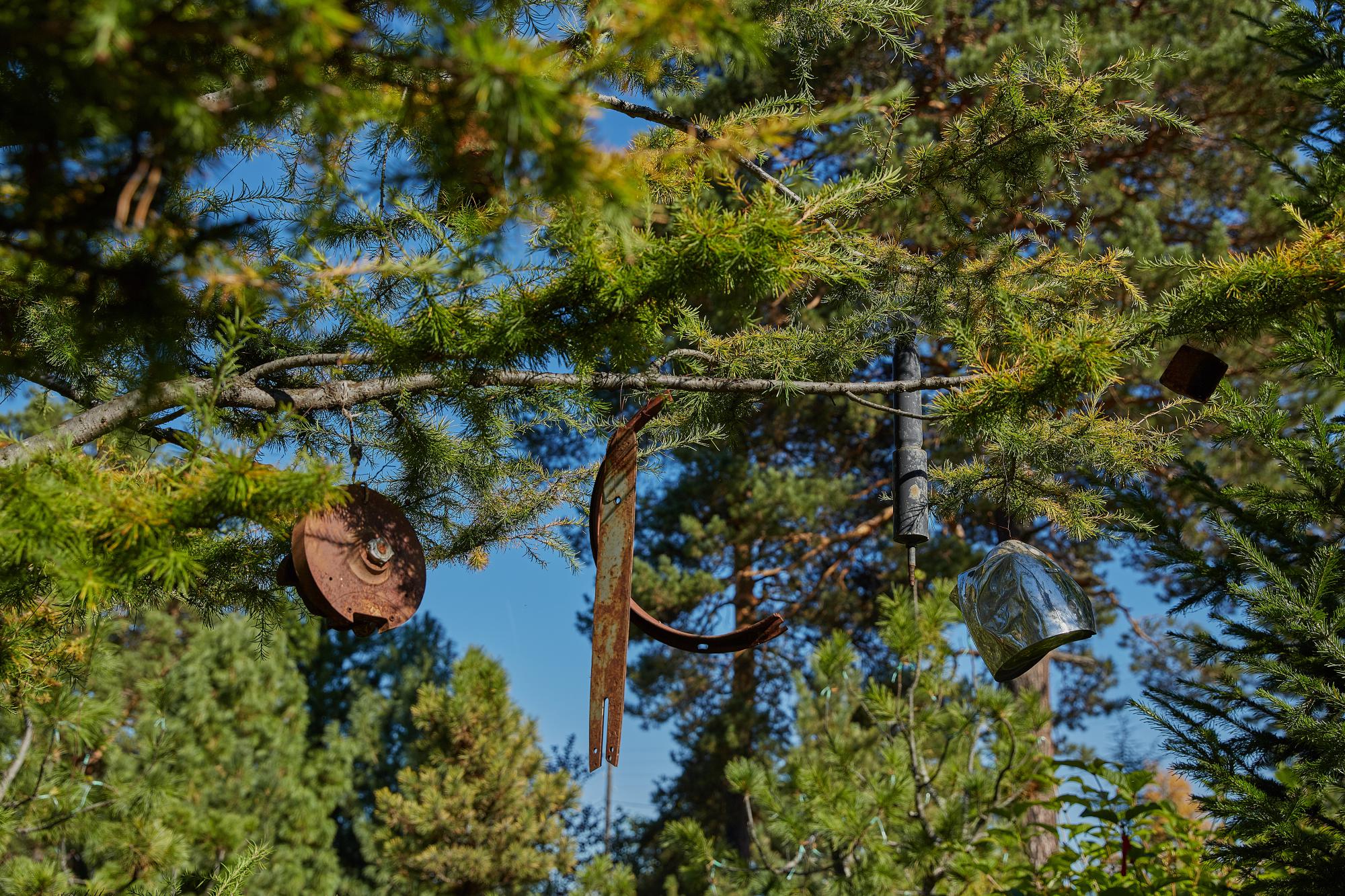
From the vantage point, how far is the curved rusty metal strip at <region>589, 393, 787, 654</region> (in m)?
2.20

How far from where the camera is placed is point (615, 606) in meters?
2.06

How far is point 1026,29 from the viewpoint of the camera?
765 cm

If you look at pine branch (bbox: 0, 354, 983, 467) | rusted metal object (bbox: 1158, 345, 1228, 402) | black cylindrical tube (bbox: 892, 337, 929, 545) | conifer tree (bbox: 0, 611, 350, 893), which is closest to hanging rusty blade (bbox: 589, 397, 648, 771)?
pine branch (bbox: 0, 354, 983, 467)

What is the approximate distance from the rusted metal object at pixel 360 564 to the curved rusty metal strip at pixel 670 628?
44 cm

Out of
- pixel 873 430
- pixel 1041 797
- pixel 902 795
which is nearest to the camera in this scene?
pixel 902 795

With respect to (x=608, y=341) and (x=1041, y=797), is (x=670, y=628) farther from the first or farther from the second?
(x=1041, y=797)

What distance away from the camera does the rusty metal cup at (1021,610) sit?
2.67 meters

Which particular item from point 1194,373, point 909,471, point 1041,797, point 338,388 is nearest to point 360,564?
point 338,388

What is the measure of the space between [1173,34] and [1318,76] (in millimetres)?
6118

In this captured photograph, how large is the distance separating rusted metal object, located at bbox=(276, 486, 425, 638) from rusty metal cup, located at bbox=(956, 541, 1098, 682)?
1488mm

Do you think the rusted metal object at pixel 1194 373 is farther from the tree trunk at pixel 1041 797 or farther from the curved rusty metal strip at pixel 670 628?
the tree trunk at pixel 1041 797

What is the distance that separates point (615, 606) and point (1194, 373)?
1657 millimetres

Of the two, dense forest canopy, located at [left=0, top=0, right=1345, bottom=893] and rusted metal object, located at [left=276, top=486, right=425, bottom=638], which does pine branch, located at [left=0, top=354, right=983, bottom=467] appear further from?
rusted metal object, located at [left=276, top=486, right=425, bottom=638]

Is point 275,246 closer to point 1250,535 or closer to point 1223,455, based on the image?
point 1250,535
